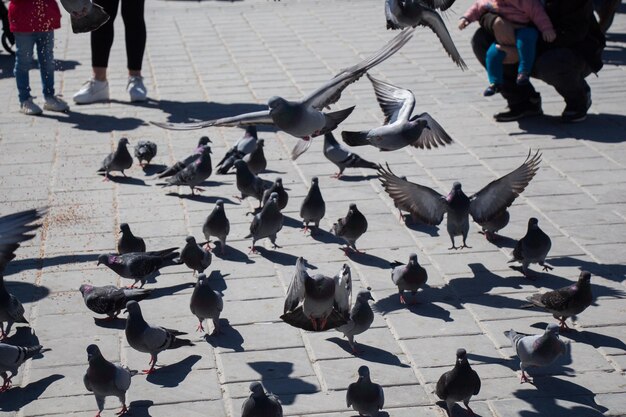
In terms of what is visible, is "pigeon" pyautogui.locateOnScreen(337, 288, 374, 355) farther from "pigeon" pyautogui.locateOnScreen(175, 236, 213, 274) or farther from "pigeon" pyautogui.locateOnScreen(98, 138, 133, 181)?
"pigeon" pyautogui.locateOnScreen(98, 138, 133, 181)

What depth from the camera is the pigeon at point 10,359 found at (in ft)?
18.7

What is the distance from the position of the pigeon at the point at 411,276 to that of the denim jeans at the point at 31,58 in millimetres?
5798

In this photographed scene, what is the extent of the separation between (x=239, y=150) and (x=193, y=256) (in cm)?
241

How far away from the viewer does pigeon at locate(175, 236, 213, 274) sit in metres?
7.13

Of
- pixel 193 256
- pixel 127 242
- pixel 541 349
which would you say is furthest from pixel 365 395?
pixel 127 242

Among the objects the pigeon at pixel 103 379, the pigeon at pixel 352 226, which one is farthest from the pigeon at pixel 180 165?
the pigeon at pixel 103 379

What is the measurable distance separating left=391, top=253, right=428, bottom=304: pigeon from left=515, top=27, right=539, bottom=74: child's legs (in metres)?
4.29

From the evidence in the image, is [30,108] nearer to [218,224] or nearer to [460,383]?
[218,224]

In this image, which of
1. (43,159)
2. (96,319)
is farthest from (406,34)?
(43,159)

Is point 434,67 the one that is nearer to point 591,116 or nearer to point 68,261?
point 591,116

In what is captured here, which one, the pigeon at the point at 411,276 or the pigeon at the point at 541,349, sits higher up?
the pigeon at the point at 541,349

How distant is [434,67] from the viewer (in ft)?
41.8

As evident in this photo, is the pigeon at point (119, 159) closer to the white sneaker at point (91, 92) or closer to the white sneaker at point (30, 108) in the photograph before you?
the white sneaker at point (30, 108)

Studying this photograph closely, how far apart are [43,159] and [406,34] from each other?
4766 mm
